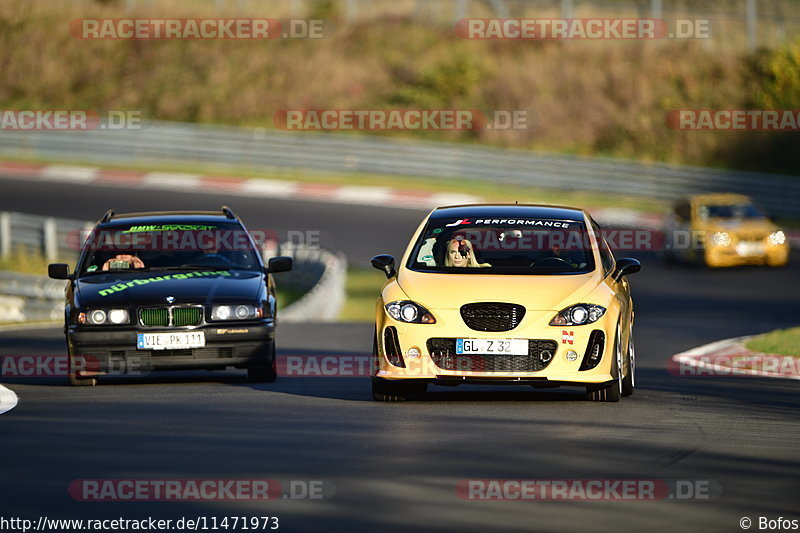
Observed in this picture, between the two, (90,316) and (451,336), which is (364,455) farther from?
(90,316)

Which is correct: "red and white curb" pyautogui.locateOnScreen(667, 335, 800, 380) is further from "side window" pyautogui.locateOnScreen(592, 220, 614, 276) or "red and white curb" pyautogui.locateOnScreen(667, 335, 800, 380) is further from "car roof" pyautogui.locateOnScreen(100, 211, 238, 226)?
"car roof" pyautogui.locateOnScreen(100, 211, 238, 226)

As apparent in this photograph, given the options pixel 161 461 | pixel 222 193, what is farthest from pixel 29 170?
pixel 161 461

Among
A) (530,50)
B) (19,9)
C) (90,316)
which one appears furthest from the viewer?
(19,9)

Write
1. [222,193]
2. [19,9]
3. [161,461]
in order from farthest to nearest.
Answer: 1. [19,9]
2. [222,193]
3. [161,461]

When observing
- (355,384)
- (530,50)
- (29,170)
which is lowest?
(355,384)

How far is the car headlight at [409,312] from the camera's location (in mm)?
11672

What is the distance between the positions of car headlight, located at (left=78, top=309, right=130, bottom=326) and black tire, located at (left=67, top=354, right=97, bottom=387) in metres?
0.40

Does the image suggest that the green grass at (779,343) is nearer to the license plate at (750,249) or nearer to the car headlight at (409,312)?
the car headlight at (409,312)

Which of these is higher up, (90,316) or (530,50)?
(530,50)

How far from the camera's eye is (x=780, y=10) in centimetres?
6334

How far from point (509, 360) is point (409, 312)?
2.78 feet

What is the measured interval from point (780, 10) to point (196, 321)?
2125 inches

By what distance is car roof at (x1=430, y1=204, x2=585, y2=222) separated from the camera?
12961mm

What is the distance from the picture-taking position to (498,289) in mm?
11781
